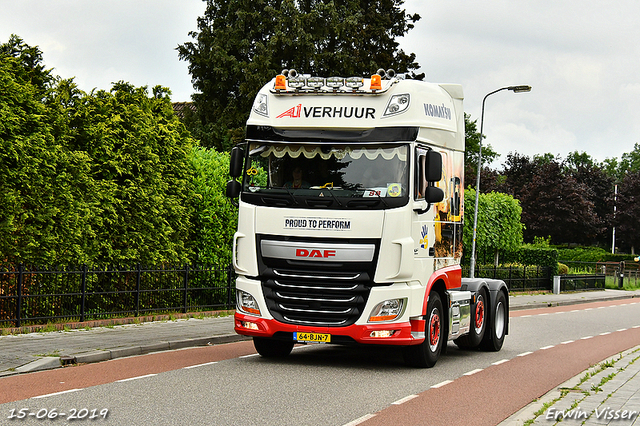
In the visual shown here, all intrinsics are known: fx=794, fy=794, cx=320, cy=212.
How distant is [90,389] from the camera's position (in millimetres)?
8711

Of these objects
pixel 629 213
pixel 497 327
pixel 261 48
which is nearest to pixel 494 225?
pixel 261 48

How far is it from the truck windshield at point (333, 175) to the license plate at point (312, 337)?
5.71ft

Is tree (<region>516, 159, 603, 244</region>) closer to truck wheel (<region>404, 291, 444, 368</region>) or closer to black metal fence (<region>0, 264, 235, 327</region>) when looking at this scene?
black metal fence (<region>0, 264, 235, 327</region>)

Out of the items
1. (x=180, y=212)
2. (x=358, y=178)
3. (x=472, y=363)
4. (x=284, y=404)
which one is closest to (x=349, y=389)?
(x=284, y=404)

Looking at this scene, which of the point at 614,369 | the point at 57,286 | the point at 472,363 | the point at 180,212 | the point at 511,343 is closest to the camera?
the point at 614,369

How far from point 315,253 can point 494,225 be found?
30690 mm

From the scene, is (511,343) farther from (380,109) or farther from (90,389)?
(90,389)

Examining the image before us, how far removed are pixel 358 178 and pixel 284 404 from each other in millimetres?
3594

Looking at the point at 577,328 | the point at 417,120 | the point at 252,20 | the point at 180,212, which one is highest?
the point at 252,20

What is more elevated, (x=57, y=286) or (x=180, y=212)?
(x=180, y=212)

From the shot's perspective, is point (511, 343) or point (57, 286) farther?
point (511, 343)

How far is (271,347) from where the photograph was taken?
39.2 ft

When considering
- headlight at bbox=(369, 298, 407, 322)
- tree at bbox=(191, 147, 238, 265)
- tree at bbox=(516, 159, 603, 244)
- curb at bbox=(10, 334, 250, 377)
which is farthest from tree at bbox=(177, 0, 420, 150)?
tree at bbox=(516, 159, 603, 244)

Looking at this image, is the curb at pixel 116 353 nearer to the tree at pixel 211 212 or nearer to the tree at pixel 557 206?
the tree at pixel 211 212
